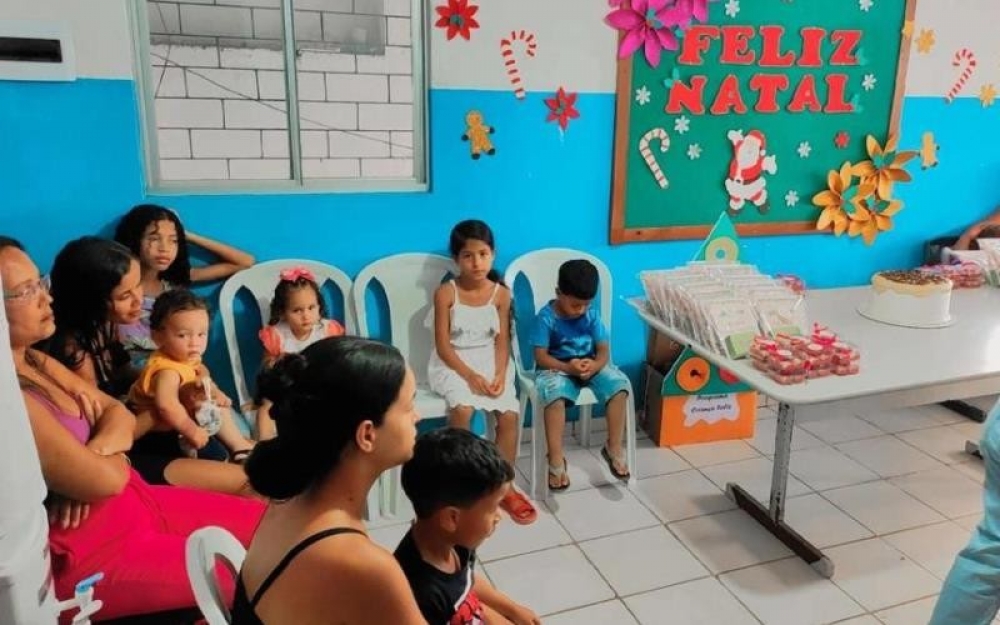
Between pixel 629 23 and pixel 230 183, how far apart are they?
169 cm

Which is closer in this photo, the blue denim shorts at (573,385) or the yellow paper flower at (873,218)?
the blue denim shorts at (573,385)

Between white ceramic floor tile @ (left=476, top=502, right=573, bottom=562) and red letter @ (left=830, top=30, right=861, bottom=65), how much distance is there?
2.41 m

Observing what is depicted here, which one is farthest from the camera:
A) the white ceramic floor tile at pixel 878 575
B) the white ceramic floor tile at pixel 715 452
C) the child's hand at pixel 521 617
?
the white ceramic floor tile at pixel 715 452

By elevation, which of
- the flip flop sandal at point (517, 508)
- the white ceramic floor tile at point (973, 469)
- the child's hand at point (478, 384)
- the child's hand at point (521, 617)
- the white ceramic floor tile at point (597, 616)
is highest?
the flip flop sandal at point (517, 508)

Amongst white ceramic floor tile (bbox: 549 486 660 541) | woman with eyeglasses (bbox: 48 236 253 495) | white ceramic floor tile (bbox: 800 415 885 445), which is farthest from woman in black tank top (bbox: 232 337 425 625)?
white ceramic floor tile (bbox: 800 415 885 445)

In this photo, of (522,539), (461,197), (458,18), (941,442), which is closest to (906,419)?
Result: (941,442)

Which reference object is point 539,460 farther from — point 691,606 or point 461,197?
point 461,197

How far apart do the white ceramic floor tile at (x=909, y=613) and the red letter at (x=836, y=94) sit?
2201 mm

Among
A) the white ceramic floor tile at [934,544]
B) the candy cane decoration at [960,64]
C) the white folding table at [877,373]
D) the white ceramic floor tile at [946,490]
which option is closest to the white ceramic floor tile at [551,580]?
the white folding table at [877,373]

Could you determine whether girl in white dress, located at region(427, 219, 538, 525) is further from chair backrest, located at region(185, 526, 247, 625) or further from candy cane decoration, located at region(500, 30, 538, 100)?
chair backrest, located at region(185, 526, 247, 625)

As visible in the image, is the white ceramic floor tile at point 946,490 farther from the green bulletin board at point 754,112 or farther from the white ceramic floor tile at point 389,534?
the white ceramic floor tile at point 389,534

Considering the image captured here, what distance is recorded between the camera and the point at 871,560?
2.59 m

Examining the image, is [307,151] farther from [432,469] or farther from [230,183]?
[432,469]

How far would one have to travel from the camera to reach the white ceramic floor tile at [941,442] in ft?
11.0
